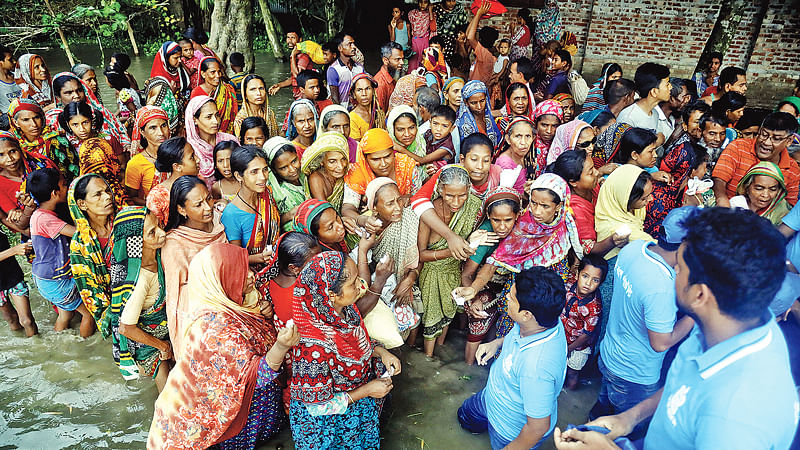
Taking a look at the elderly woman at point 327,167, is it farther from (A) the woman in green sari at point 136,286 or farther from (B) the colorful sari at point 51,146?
(B) the colorful sari at point 51,146

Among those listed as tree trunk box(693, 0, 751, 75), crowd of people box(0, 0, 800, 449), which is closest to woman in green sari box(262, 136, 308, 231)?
crowd of people box(0, 0, 800, 449)

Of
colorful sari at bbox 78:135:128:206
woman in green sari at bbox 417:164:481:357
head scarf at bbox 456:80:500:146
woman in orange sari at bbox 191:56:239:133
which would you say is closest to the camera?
woman in green sari at bbox 417:164:481:357

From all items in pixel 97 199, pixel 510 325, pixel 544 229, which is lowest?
pixel 510 325

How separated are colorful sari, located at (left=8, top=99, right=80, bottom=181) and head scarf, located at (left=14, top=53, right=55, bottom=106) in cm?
145

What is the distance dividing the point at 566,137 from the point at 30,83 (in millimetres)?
6464

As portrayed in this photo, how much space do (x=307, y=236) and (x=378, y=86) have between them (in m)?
4.32

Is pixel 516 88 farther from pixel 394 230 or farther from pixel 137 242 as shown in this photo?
pixel 137 242

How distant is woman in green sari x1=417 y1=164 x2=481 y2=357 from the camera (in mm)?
3033

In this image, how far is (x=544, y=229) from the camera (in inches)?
115

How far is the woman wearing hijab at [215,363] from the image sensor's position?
2195 mm

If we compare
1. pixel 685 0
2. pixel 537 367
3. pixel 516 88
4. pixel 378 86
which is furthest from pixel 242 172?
pixel 685 0

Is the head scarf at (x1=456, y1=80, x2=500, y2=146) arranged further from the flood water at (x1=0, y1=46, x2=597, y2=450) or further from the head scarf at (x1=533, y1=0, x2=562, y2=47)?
the head scarf at (x1=533, y1=0, x2=562, y2=47)

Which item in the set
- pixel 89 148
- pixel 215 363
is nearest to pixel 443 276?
pixel 215 363

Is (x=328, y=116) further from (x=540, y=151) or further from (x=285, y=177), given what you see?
(x=540, y=151)
